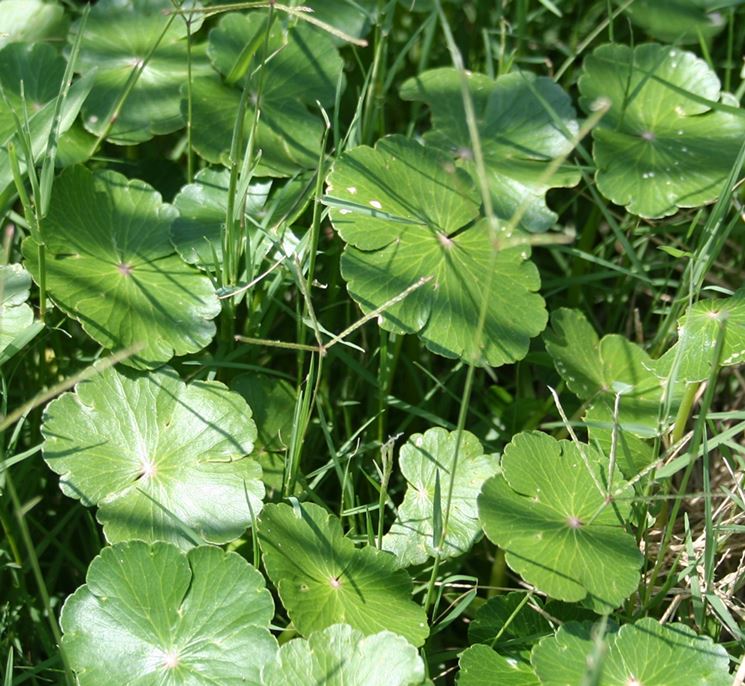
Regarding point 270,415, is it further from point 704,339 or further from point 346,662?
point 704,339

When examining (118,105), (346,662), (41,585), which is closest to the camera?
(41,585)

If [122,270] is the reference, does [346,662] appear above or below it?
below

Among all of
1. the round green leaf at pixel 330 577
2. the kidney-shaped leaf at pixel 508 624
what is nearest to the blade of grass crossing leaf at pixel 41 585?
the round green leaf at pixel 330 577

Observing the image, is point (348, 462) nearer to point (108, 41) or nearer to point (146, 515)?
point (146, 515)

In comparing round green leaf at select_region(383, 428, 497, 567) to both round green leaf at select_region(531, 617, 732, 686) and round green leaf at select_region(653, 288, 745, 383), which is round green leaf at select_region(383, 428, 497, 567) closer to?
round green leaf at select_region(531, 617, 732, 686)

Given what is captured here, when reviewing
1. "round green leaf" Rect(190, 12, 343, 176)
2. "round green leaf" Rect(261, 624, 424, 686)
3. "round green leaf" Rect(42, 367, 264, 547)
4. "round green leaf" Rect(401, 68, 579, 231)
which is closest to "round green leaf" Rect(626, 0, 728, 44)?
"round green leaf" Rect(401, 68, 579, 231)

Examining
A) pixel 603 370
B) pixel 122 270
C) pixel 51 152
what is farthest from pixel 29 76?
pixel 603 370

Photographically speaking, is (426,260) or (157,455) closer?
(157,455)
